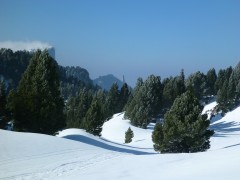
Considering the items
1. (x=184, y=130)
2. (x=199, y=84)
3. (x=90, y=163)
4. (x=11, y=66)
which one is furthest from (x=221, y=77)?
(x=11, y=66)

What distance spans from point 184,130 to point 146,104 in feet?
155

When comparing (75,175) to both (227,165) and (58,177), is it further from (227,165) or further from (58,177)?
(227,165)

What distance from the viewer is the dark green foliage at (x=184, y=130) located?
3228cm

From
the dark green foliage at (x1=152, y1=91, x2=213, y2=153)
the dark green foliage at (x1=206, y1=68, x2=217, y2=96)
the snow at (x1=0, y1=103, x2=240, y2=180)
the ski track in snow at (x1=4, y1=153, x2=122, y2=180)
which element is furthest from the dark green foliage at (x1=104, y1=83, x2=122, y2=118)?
the ski track in snow at (x1=4, y1=153, x2=122, y2=180)

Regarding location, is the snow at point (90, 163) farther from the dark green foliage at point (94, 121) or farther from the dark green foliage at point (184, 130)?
the dark green foliage at point (94, 121)

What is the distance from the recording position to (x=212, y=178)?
1465 cm

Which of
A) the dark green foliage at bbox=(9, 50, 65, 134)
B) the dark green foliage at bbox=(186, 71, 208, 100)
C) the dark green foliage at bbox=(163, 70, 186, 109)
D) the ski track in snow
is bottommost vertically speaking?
the ski track in snow

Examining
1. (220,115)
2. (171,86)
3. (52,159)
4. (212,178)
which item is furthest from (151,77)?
(212,178)

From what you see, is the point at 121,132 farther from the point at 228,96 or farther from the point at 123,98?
the point at 123,98

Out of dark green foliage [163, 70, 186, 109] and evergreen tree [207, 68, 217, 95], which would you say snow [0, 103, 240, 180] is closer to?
dark green foliage [163, 70, 186, 109]

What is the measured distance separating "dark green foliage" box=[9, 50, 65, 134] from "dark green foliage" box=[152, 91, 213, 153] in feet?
36.3

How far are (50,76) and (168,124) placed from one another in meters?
13.5

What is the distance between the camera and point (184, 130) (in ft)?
105

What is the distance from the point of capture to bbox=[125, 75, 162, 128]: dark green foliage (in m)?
74.8
